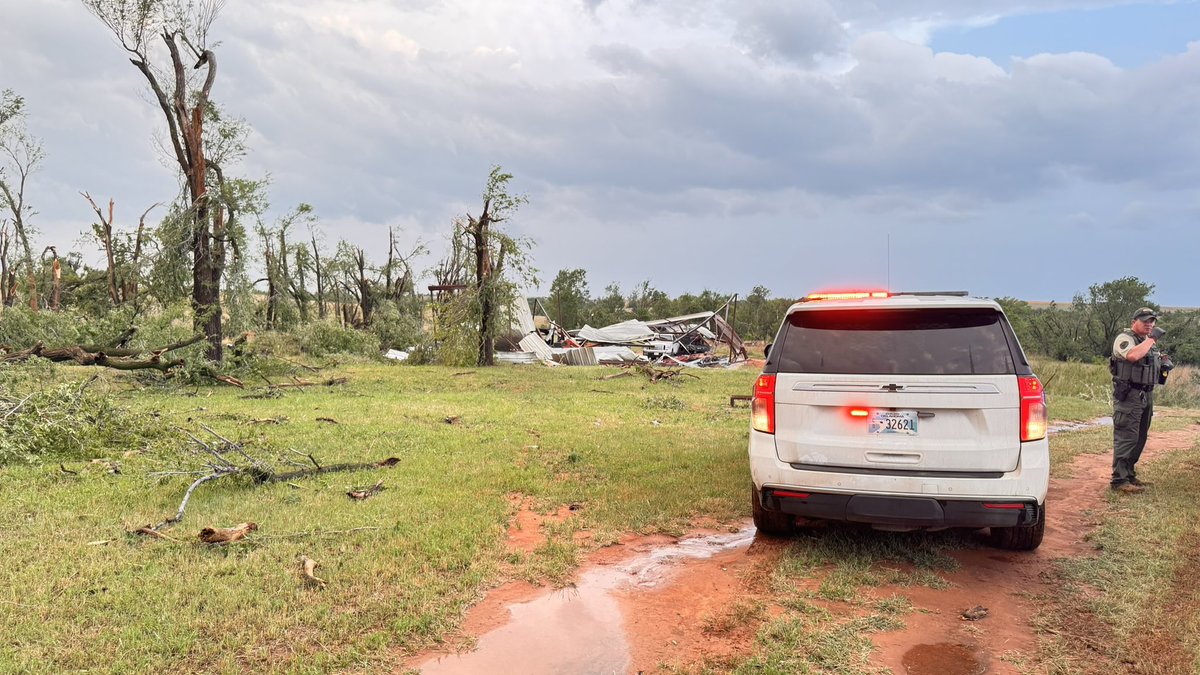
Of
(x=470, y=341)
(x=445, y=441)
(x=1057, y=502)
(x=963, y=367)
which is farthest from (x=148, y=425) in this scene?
(x=470, y=341)

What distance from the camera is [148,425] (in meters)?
8.26

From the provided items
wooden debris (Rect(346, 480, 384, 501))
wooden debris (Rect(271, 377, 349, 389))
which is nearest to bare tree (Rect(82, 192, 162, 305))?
wooden debris (Rect(271, 377, 349, 389))

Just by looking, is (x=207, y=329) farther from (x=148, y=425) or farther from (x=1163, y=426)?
(x=1163, y=426)

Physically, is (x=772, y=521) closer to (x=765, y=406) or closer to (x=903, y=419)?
(x=765, y=406)

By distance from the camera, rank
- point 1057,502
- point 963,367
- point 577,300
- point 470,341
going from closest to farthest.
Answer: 1. point 963,367
2. point 1057,502
3. point 470,341
4. point 577,300

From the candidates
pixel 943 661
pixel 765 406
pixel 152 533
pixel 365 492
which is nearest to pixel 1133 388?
pixel 765 406

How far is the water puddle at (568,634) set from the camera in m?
3.31

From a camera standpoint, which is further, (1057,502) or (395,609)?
(1057,502)

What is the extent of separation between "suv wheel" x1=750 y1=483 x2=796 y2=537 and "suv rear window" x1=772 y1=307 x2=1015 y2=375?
1202 mm

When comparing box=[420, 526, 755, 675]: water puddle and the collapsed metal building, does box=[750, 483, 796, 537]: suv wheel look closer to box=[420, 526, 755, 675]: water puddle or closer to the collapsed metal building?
box=[420, 526, 755, 675]: water puddle

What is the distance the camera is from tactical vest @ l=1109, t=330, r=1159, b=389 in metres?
6.45

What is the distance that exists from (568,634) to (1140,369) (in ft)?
20.7

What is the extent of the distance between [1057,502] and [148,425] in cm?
1025

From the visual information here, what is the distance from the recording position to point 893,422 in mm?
4199
